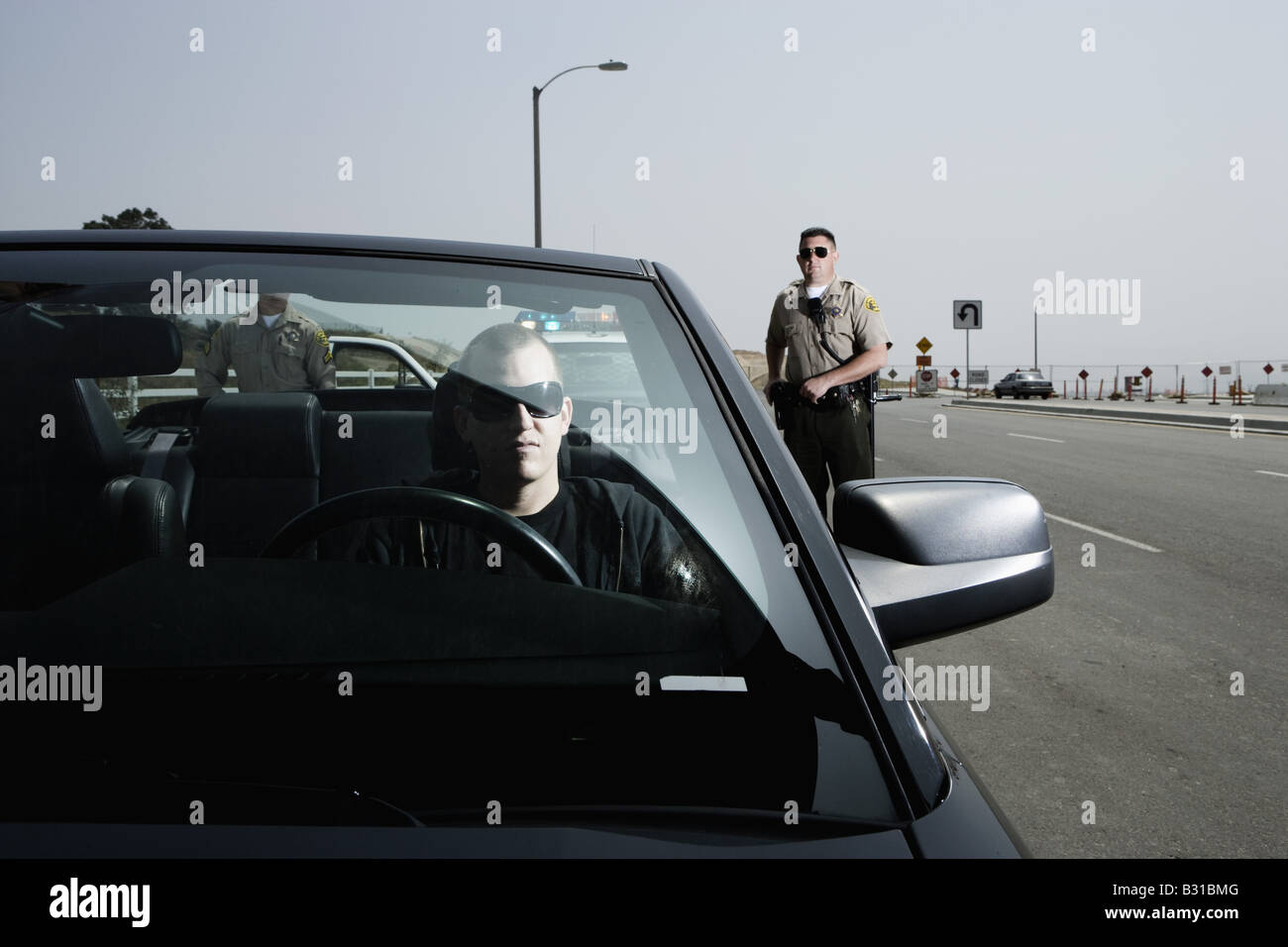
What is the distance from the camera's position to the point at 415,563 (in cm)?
149

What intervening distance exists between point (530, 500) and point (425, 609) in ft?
0.82

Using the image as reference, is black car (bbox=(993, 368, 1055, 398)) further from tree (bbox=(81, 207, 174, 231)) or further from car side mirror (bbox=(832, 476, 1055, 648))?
car side mirror (bbox=(832, 476, 1055, 648))

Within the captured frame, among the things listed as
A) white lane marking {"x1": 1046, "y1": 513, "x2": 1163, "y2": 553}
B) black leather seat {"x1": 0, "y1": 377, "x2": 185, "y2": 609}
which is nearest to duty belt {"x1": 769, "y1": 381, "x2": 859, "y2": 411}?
white lane marking {"x1": 1046, "y1": 513, "x2": 1163, "y2": 553}

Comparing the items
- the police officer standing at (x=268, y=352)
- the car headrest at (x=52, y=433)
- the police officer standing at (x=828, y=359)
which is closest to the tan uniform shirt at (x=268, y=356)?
the police officer standing at (x=268, y=352)

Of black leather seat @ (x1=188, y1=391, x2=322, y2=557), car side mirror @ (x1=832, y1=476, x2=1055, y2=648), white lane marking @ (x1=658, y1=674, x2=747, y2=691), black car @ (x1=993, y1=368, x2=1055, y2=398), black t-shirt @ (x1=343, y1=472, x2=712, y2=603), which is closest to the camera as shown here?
white lane marking @ (x1=658, y1=674, x2=747, y2=691)

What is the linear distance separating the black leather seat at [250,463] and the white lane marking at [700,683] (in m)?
0.65

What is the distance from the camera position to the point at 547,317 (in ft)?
5.55

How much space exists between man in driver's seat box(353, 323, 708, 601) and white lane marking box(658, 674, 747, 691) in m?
0.16

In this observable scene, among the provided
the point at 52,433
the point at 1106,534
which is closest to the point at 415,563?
the point at 52,433

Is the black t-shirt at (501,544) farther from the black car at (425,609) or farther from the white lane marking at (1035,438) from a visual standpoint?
the white lane marking at (1035,438)

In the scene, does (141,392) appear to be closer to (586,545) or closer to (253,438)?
(253,438)

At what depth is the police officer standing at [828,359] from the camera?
21.9 feet

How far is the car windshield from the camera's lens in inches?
46.6

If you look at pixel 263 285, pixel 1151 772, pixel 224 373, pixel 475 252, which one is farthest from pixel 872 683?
pixel 1151 772
